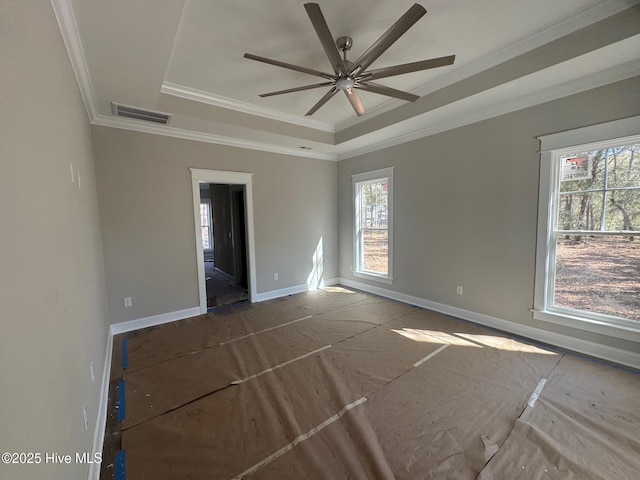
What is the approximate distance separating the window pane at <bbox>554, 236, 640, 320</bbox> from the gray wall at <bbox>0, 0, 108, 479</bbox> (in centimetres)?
411

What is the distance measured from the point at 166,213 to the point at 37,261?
301cm

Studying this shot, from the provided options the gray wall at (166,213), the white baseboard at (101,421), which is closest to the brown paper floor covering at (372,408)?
the white baseboard at (101,421)

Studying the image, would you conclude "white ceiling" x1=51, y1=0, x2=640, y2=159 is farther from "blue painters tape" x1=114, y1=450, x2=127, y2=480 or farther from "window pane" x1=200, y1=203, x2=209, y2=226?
"window pane" x1=200, y1=203, x2=209, y2=226

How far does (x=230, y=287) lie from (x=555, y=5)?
19.4ft

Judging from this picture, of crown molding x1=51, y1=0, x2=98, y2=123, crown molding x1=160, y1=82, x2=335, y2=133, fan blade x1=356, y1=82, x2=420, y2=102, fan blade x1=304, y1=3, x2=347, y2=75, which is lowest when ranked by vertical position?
fan blade x1=356, y1=82, x2=420, y2=102

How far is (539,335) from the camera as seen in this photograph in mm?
3023

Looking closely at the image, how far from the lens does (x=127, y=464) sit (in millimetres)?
1619

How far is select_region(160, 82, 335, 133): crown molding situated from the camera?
3.05 m

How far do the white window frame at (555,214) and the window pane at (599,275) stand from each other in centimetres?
8

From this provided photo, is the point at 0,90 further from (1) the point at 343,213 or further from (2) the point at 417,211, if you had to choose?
(1) the point at 343,213

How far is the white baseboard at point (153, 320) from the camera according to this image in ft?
11.3

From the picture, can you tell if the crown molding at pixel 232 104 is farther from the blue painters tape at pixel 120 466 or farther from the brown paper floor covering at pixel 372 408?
the blue painters tape at pixel 120 466

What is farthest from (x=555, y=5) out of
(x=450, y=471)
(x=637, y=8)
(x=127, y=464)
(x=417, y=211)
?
(x=127, y=464)

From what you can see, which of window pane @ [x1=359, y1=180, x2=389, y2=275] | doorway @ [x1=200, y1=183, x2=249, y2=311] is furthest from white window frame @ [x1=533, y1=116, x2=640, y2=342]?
doorway @ [x1=200, y1=183, x2=249, y2=311]
